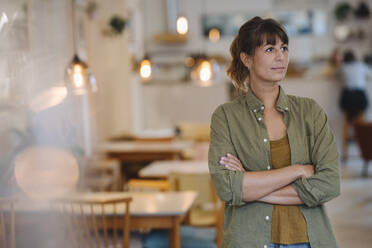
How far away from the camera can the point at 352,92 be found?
8.76 metres

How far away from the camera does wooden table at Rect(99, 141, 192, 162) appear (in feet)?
19.0

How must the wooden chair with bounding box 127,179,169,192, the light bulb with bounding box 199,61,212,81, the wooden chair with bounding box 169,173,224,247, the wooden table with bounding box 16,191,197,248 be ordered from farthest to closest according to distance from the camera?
1. the light bulb with bounding box 199,61,212,81
2. the wooden chair with bounding box 127,179,169,192
3. the wooden chair with bounding box 169,173,224,247
4. the wooden table with bounding box 16,191,197,248

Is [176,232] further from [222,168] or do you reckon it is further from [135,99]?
[135,99]

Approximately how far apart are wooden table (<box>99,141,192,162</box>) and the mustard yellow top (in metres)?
3.87

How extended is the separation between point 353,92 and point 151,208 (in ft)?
21.6

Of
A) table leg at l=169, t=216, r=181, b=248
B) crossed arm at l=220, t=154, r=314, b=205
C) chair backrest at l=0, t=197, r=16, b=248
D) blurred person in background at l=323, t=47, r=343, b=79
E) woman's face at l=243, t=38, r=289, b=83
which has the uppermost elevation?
blurred person in background at l=323, t=47, r=343, b=79

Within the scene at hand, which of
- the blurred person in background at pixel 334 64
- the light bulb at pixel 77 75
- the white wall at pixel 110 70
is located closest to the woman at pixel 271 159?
the light bulb at pixel 77 75

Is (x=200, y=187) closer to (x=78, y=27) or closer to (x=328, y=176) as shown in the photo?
(x=328, y=176)

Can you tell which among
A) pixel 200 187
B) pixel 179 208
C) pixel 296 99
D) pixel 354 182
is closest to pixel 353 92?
pixel 354 182

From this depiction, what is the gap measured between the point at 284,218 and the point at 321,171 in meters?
0.23

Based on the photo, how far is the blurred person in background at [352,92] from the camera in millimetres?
8758

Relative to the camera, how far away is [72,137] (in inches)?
206

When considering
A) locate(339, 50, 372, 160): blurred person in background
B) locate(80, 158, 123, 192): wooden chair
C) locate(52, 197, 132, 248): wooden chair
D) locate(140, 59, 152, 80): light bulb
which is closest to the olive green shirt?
locate(52, 197, 132, 248): wooden chair

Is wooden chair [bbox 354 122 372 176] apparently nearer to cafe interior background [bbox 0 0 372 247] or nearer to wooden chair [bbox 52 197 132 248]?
cafe interior background [bbox 0 0 372 247]
